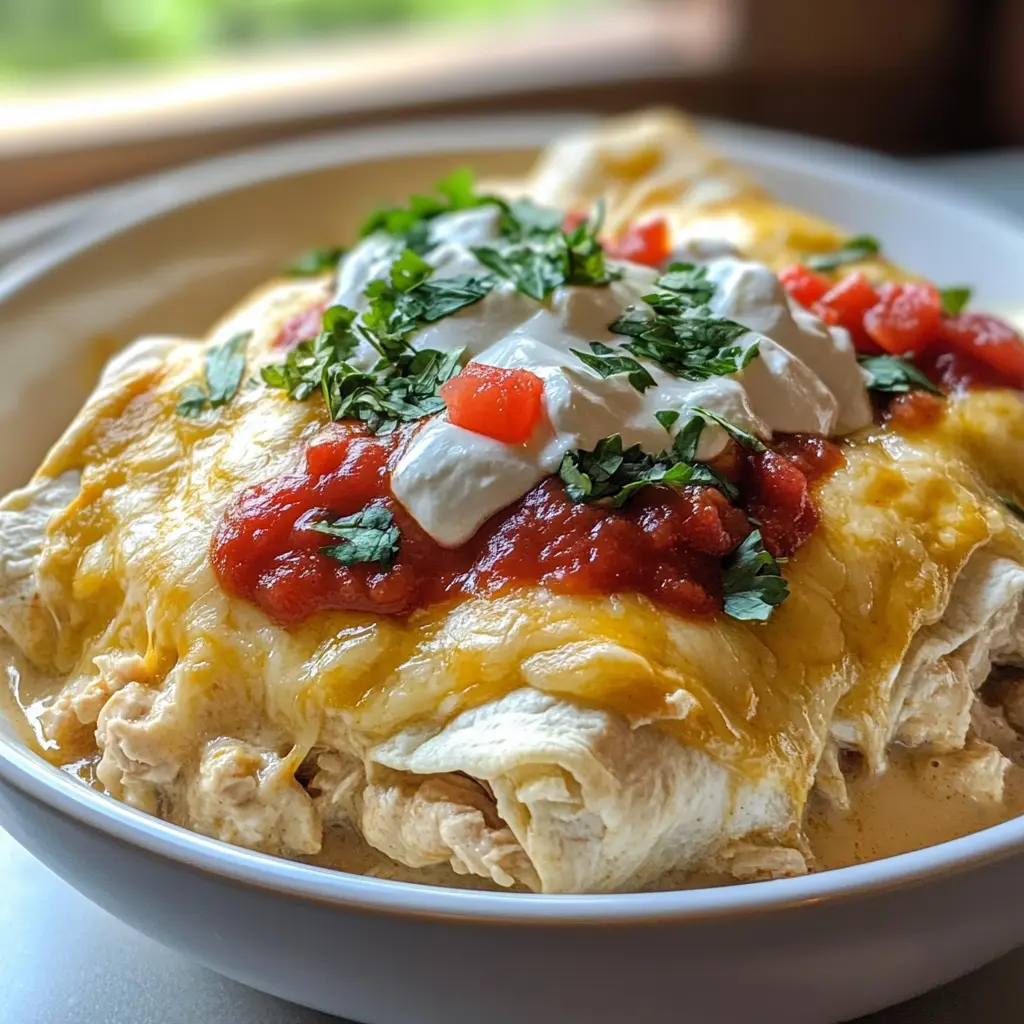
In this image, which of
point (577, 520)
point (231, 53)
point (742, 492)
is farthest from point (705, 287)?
point (231, 53)

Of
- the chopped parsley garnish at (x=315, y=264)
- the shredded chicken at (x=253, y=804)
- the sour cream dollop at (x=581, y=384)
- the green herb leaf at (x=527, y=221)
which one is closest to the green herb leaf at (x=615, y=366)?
the sour cream dollop at (x=581, y=384)

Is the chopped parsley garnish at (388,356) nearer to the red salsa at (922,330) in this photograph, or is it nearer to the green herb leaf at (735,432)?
the green herb leaf at (735,432)

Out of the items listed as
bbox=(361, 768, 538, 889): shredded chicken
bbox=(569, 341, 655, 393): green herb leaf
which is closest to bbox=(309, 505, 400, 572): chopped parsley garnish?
bbox=(361, 768, 538, 889): shredded chicken

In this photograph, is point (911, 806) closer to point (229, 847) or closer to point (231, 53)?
point (229, 847)

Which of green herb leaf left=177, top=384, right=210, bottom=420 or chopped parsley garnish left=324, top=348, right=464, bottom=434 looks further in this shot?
green herb leaf left=177, top=384, right=210, bottom=420

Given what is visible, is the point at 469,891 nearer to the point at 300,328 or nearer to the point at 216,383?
the point at 216,383

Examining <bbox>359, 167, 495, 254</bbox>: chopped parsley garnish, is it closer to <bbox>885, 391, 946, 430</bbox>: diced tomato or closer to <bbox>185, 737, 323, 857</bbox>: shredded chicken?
<bbox>885, 391, 946, 430</bbox>: diced tomato

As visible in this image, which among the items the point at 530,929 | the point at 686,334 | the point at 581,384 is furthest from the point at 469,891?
the point at 686,334
